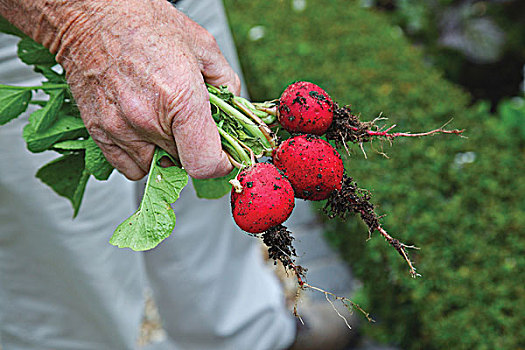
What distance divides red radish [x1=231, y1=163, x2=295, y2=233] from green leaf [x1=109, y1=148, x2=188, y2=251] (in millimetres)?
153

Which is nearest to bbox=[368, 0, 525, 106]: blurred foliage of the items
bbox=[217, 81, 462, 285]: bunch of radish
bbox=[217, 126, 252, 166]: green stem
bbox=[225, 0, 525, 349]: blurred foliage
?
bbox=[225, 0, 525, 349]: blurred foliage

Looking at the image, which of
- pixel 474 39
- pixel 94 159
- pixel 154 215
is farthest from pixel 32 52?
pixel 474 39

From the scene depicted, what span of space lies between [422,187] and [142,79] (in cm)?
197

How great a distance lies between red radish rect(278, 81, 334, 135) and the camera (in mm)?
1195

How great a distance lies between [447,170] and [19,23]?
89.4 inches

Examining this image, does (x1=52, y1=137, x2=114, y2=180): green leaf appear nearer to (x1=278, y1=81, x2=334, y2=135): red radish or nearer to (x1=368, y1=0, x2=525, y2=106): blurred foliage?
(x1=278, y1=81, x2=334, y2=135): red radish

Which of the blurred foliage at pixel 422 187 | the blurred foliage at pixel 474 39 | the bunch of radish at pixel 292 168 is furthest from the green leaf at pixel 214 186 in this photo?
the blurred foliage at pixel 474 39

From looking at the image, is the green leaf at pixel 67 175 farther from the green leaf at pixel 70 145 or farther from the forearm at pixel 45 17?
the forearm at pixel 45 17

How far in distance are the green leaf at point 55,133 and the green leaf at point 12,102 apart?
0.09 m

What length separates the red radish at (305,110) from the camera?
3.92 ft

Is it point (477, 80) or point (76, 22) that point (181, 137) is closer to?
point (76, 22)

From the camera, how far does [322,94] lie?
1.24m

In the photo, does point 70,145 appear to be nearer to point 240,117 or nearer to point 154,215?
point 154,215

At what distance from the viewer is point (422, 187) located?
8.82 ft
